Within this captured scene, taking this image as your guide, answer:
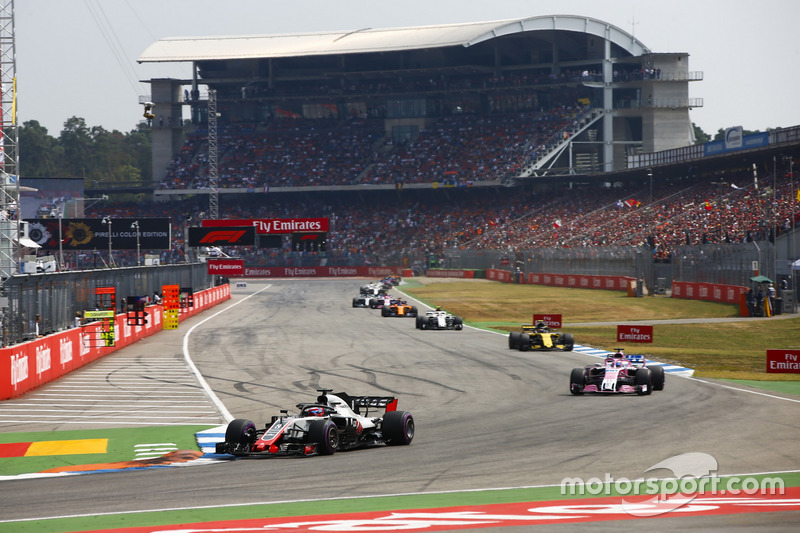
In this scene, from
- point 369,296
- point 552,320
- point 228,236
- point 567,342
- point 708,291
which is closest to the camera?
point 567,342

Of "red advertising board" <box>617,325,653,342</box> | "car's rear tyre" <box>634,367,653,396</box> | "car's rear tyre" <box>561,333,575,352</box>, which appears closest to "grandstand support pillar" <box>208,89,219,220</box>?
"red advertising board" <box>617,325,653,342</box>

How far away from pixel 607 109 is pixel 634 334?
73.9 metres

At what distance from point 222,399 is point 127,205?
10092cm

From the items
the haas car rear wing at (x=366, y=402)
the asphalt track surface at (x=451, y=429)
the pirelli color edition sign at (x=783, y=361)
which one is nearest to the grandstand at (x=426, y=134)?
the asphalt track surface at (x=451, y=429)

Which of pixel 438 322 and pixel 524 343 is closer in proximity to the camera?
pixel 524 343

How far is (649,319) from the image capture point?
1853 inches

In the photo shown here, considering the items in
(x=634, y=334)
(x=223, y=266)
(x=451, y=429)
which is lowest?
(x=451, y=429)

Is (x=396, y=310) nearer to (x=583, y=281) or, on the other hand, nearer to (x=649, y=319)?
(x=649, y=319)

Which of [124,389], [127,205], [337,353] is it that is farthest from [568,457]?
[127,205]

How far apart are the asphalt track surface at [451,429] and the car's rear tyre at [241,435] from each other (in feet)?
0.88

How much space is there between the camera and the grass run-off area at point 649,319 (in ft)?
99.5

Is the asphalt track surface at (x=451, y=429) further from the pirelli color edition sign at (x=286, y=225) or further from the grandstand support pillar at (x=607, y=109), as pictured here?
the grandstand support pillar at (x=607, y=109)

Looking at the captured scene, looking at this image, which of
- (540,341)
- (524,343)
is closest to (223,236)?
(524,343)

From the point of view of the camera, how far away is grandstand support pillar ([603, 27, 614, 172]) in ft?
337
